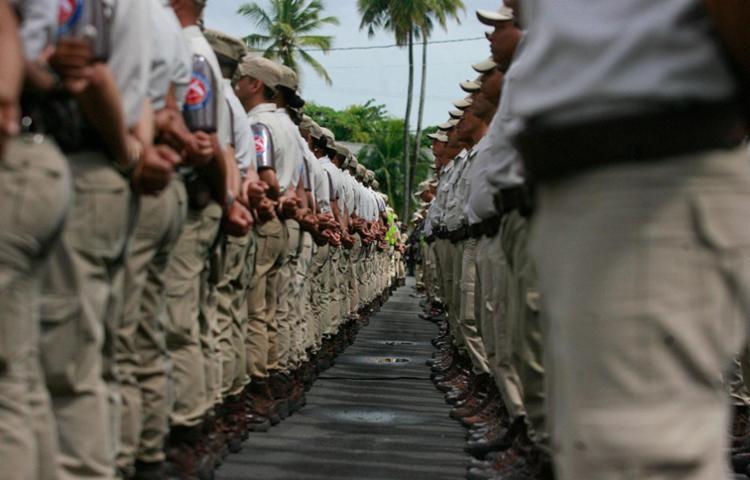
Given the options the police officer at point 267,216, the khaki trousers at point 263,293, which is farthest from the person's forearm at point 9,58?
the khaki trousers at point 263,293

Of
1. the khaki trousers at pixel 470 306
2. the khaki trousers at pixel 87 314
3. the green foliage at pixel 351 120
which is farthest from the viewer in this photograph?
the green foliage at pixel 351 120

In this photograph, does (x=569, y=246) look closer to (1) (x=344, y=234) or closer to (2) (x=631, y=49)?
(2) (x=631, y=49)

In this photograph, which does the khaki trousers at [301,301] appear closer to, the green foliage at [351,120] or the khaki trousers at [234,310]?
the khaki trousers at [234,310]

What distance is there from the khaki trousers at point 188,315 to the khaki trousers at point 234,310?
862mm

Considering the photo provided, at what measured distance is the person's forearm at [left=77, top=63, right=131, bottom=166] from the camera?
342 centimetres

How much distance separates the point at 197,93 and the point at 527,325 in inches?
73.1

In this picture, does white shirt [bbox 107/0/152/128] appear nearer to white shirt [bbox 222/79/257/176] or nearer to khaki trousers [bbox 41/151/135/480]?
khaki trousers [bbox 41/151/135/480]

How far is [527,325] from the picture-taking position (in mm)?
5676

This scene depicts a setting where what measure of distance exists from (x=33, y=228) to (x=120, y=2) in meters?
1.25

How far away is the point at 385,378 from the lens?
1089 cm

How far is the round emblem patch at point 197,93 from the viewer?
5352 mm

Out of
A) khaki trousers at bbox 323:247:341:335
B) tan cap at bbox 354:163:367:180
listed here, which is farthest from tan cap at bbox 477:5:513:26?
tan cap at bbox 354:163:367:180

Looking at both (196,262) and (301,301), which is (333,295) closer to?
(301,301)

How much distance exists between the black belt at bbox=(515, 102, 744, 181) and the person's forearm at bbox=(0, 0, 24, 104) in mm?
1255
